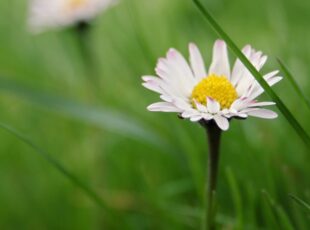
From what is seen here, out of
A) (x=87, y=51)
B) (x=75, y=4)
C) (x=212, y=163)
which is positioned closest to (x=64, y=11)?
(x=75, y=4)

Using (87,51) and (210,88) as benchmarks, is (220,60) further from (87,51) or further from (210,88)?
(87,51)

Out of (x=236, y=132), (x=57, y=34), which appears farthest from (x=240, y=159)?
(x=57, y=34)

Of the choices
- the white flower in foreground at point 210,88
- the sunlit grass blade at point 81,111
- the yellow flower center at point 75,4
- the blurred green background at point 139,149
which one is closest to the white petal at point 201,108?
the white flower in foreground at point 210,88

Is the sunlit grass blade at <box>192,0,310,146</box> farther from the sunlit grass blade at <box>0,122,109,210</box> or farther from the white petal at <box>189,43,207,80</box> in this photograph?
the sunlit grass blade at <box>0,122,109,210</box>

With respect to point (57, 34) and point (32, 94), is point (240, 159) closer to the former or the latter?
point (32, 94)

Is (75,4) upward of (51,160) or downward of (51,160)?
upward
